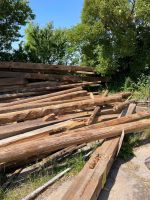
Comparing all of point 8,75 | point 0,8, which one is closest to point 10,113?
point 8,75

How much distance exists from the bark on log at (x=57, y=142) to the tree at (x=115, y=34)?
650 centimetres

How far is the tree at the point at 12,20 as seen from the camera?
45.4 ft

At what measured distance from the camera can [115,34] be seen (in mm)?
12641

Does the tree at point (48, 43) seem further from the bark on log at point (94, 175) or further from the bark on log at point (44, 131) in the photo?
the bark on log at point (94, 175)

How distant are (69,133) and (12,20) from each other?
998 centimetres

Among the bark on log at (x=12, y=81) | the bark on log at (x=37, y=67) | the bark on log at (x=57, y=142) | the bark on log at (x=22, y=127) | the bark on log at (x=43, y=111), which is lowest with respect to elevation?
the bark on log at (x=57, y=142)

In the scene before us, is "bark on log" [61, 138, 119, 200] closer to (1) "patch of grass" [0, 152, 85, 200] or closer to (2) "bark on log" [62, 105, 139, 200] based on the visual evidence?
(2) "bark on log" [62, 105, 139, 200]

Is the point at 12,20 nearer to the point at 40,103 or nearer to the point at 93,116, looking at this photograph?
the point at 40,103

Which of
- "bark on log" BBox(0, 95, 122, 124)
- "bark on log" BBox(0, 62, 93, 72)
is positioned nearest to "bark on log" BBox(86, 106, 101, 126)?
"bark on log" BBox(0, 95, 122, 124)

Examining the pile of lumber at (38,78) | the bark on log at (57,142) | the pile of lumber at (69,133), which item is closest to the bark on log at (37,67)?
the pile of lumber at (38,78)

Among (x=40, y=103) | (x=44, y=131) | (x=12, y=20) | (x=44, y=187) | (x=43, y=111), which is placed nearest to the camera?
(x=44, y=187)

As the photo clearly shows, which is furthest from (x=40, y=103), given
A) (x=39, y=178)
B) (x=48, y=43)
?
(x=48, y=43)

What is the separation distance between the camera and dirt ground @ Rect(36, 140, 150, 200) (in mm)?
4441

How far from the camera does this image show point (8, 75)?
444 inches
